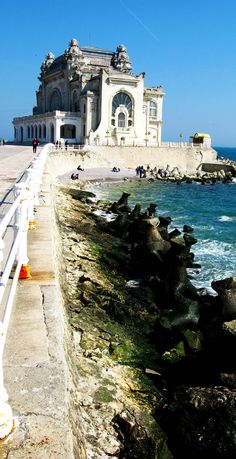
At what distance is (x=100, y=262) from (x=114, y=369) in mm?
5792

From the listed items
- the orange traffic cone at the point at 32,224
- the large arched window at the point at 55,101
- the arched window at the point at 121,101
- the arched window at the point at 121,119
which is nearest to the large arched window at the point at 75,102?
the large arched window at the point at 55,101

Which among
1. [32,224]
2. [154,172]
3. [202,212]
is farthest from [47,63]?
[32,224]

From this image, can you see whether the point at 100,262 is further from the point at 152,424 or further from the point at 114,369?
the point at 152,424

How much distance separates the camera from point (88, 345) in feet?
23.0

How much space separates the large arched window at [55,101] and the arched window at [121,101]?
13048 millimetres

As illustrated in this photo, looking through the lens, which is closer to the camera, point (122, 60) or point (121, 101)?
point (121, 101)

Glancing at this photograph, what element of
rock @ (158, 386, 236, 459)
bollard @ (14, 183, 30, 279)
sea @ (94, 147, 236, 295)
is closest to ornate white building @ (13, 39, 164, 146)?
sea @ (94, 147, 236, 295)

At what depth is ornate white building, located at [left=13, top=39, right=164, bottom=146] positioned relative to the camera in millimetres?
54875

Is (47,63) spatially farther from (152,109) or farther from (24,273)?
(24,273)

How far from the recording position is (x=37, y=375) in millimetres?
3861

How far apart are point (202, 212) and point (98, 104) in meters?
30.0

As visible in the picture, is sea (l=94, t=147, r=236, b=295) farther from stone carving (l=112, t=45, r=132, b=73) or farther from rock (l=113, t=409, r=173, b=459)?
stone carving (l=112, t=45, r=132, b=73)

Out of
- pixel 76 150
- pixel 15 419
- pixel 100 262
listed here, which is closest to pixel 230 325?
pixel 15 419

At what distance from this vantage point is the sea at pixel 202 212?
49.0ft
